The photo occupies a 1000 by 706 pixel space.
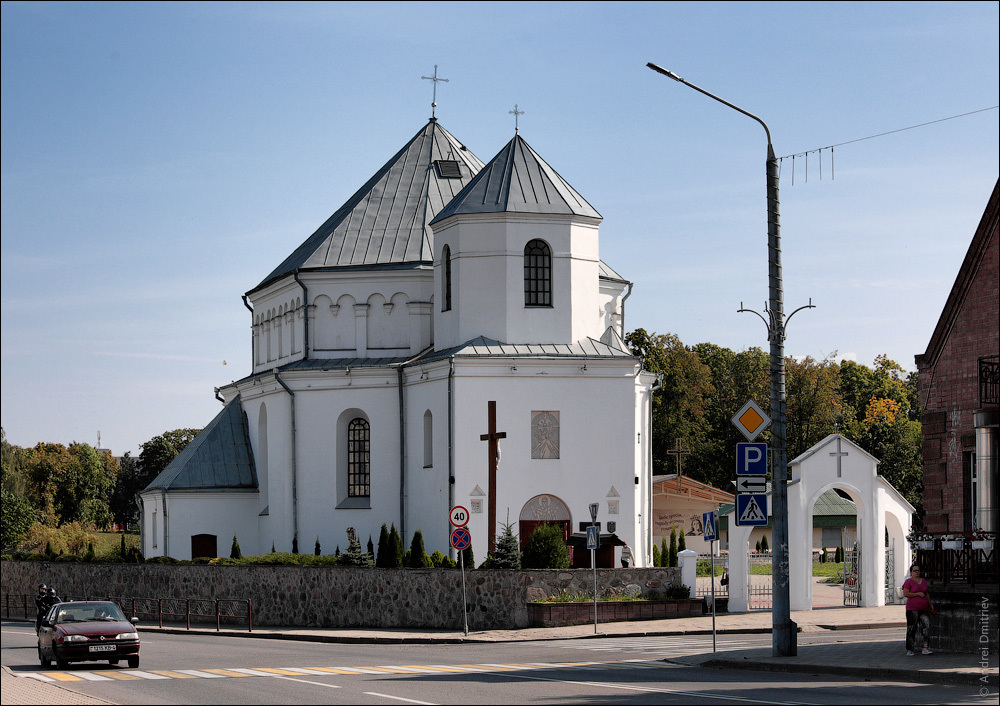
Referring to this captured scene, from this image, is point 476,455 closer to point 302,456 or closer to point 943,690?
point 302,456

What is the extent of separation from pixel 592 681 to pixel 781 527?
194 inches

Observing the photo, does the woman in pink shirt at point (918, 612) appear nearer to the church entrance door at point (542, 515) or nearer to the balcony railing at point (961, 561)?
the balcony railing at point (961, 561)

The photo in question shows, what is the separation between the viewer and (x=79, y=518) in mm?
114000

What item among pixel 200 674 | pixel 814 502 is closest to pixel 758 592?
pixel 814 502

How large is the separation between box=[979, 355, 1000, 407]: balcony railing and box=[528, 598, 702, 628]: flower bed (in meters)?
11.8

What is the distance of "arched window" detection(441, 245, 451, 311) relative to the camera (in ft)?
140

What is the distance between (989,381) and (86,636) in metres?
15.8

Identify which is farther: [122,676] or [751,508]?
[751,508]

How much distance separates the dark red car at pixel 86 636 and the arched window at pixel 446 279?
Result: 69.3 feet

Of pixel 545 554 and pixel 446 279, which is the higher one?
pixel 446 279

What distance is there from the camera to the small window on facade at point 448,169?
50219 mm

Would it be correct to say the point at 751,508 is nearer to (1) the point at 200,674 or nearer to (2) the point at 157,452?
(1) the point at 200,674

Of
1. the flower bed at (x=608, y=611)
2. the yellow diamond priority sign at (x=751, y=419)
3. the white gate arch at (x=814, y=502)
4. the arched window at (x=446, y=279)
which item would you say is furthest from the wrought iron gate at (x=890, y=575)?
the arched window at (x=446, y=279)

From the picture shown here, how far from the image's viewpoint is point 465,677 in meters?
19.3
